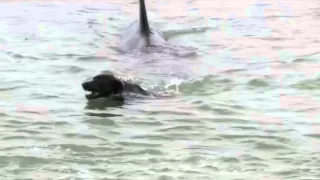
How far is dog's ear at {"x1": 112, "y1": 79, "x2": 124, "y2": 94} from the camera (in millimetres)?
7656

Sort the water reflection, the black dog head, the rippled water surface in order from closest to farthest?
the rippled water surface
the water reflection
the black dog head

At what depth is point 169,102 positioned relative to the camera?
7828 millimetres

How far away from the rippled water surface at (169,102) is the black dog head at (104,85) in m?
0.13

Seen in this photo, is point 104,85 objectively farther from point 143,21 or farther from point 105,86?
point 143,21

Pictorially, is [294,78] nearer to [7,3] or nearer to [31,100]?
[31,100]

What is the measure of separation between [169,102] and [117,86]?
56 cm

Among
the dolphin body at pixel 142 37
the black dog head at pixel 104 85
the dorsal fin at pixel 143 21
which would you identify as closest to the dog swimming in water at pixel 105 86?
the black dog head at pixel 104 85

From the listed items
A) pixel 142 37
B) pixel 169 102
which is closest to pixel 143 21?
pixel 142 37

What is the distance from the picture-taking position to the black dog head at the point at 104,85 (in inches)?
301

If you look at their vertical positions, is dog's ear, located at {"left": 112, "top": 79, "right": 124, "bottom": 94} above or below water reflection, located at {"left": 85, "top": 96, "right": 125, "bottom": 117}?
above

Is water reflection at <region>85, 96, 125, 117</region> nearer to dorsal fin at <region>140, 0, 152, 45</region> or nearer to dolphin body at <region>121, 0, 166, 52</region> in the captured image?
dolphin body at <region>121, 0, 166, 52</region>

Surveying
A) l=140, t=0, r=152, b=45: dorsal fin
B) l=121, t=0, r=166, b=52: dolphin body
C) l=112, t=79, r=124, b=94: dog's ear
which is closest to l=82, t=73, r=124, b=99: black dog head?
l=112, t=79, r=124, b=94: dog's ear

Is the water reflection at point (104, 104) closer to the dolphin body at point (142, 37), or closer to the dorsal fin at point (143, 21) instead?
the dolphin body at point (142, 37)

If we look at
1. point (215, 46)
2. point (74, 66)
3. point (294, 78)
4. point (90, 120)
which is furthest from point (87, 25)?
point (90, 120)
